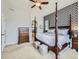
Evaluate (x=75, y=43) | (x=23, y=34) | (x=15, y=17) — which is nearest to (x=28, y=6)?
(x=15, y=17)

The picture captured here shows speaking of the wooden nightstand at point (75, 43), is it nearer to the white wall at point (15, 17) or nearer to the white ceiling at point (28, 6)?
the white ceiling at point (28, 6)

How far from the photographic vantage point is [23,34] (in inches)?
253

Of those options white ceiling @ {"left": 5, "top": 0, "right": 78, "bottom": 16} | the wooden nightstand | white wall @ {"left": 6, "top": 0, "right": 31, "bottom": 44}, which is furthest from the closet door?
the wooden nightstand

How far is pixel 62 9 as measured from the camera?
12.2 ft

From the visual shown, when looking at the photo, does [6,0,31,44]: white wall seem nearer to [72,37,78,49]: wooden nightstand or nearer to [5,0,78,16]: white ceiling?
[5,0,78,16]: white ceiling

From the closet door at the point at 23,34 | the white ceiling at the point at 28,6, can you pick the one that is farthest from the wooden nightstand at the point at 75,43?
the closet door at the point at 23,34

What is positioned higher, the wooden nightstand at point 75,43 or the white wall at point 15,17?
the white wall at point 15,17

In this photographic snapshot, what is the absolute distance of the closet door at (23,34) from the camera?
6284mm

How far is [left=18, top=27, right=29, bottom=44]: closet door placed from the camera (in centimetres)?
628

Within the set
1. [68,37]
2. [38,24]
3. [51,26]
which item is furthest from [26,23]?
[68,37]

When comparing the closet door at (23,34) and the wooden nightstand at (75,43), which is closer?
the wooden nightstand at (75,43)

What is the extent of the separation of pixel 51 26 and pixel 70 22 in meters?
1.06

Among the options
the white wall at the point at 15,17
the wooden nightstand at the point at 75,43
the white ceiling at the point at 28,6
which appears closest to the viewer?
the wooden nightstand at the point at 75,43

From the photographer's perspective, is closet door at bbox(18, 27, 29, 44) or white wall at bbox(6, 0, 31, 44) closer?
white wall at bbox(6, 0, 31, 44)
